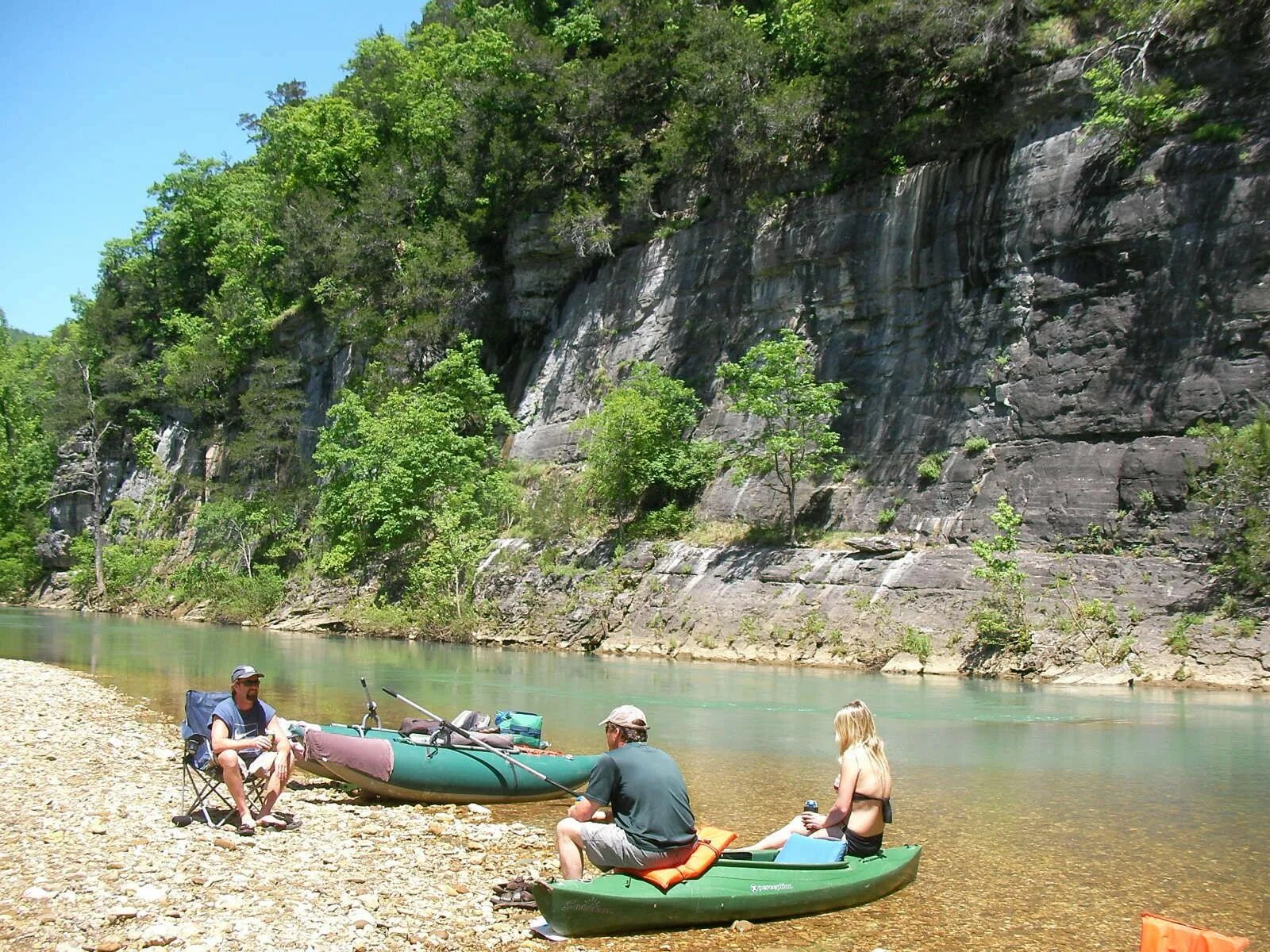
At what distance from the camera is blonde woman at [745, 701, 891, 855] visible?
7602 mm

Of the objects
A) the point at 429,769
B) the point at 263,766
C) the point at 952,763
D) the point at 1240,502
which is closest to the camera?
the point at 263,766

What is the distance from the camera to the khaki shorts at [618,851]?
6848 millimetres

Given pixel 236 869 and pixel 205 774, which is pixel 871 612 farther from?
pixel 236 869

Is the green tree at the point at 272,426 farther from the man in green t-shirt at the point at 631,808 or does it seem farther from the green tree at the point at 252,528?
the man in green t-shirt at the point at 631,808

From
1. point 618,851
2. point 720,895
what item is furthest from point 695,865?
point 618,851

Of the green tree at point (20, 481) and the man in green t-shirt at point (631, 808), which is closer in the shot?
the man in green t-shirt at point (631, 808)

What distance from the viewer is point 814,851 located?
758 cm

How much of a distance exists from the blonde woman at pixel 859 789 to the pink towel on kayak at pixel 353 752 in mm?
4029

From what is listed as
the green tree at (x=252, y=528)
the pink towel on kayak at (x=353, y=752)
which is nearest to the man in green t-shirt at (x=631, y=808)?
the pink towel on kayak at (x=353, y=752)

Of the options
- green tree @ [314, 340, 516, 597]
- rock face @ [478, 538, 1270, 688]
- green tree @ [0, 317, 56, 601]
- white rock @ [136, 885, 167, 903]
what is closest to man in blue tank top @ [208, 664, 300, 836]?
white rock @ [136, 885, 167, 903]

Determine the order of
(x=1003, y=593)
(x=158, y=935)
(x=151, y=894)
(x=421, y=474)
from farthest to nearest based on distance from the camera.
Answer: (x=421, y=474) → (x=1003, y=593) → (x=151, y=894) → (x=158, y=935)

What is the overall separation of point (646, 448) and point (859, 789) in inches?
961

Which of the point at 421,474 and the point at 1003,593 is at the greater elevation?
the point at 421,474

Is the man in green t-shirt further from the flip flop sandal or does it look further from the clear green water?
the flip flop sandal
